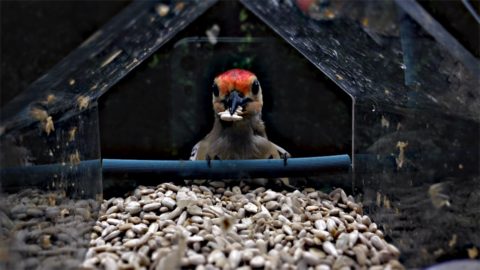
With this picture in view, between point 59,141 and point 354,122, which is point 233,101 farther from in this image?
point 59,141

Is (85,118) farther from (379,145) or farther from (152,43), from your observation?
(379,145)

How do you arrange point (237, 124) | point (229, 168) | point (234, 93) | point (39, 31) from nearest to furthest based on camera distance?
point (39, 31) → point (229, 168) → point (234, 93) → point (237, 124)

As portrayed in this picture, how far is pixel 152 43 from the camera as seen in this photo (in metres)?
2.00

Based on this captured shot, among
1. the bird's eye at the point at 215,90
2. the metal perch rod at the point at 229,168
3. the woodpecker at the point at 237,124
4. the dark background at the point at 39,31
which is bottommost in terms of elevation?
the metal perch rod at the point at 229,168

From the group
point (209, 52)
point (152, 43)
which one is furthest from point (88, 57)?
point (209, 52)

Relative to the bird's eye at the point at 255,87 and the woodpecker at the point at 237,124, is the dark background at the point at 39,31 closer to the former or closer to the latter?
the woodpecker at the point at 237,124

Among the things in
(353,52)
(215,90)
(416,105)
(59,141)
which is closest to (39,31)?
(59,141)

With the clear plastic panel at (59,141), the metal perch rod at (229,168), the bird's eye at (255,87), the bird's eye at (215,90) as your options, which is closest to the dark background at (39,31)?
the clear plastic panel at (59,141)

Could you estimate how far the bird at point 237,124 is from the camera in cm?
284

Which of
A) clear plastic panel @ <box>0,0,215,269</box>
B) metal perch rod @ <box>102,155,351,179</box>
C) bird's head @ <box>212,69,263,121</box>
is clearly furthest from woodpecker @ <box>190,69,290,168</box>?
clear plastic panel @ <box>0,0,215,269</box>

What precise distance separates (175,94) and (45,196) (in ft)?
4.68

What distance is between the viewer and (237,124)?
3.02 meters

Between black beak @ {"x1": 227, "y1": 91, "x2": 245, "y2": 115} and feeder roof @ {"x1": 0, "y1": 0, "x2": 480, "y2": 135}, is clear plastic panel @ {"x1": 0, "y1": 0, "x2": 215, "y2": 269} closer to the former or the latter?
feeder roof @ {"x1": 0, "y1": 0, "x2": 480, "y2": 135}

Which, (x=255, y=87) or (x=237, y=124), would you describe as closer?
(x=255, y=87)
